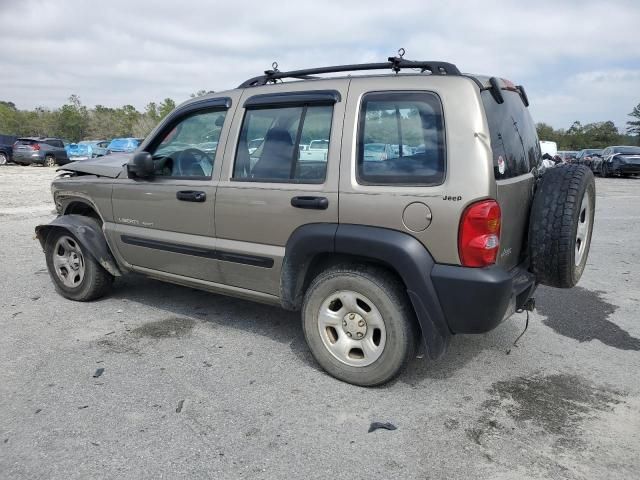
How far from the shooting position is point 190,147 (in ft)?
13.4

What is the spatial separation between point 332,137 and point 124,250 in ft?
7.54

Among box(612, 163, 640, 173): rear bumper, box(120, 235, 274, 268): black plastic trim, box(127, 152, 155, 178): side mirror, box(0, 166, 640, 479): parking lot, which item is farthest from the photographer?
box(612, 163, 640, 173): rear bumper

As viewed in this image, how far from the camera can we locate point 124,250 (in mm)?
4504

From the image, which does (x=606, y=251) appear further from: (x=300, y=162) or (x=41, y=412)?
(x=41, y=412)

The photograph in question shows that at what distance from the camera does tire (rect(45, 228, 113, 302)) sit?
475 centimetres

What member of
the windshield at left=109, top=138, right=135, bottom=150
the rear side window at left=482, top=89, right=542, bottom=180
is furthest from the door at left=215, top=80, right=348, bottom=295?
the windshield at left=109, top=138, right=135, bottom=150

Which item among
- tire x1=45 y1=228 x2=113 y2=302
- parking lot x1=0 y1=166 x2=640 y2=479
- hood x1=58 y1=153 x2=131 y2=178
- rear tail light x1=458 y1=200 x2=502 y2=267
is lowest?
parking lot x1=0 y1=166 x2=640 y2=479

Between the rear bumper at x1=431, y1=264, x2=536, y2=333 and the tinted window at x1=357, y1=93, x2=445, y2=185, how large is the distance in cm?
54

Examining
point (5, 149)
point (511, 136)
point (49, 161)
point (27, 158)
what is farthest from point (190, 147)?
point (5, 149)

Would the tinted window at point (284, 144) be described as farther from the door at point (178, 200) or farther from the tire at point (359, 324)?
the tire at point (359, 324)

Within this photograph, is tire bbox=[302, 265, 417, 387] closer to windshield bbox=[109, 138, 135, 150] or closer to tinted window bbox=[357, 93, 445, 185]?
tinted window bbox=[357, 93, 445, 185]

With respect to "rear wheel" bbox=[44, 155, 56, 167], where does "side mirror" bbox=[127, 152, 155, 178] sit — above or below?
above

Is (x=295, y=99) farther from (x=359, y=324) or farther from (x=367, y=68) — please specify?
(x=359, y=324)

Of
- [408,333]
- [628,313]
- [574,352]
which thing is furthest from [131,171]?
[628,313]
